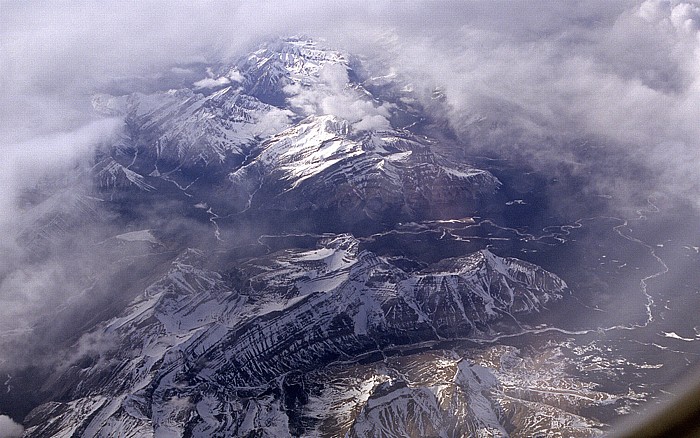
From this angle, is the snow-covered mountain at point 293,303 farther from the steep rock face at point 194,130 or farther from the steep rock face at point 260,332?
the steep rock face at point 194,130

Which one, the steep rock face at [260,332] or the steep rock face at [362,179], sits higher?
the steep rock face at [260,332]

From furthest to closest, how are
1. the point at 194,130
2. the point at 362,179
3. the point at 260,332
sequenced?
the point at 194,130
the point at 362,179
the point at 260,332

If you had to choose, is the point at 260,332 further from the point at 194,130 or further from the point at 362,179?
the point at 194,130

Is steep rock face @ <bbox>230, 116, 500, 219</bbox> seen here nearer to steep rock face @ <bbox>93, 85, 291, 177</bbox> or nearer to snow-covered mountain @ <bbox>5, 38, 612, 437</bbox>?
snow-covered mountain @ <bbox>5, 38, 612, 437</bbox>

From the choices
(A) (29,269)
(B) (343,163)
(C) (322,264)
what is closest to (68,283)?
(A) (29,269)

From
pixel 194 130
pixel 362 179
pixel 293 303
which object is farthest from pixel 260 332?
pixel 194 130

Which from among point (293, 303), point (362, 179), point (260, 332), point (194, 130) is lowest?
point (362, 179)

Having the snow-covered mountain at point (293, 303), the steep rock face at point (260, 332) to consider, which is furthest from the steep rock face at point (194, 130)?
the steep rock face at point (260, 332)

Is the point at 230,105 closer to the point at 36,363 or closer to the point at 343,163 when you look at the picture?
the point at 343,163
